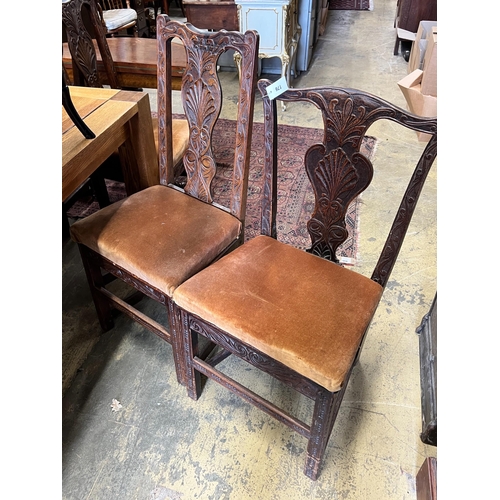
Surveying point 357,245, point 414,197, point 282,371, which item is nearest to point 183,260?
point 282,371

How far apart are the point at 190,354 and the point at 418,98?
2.32 meters

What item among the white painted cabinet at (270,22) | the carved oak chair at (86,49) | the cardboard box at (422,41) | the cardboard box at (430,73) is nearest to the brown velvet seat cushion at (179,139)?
the carved oak chair at (86,49)

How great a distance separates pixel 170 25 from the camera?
118cm

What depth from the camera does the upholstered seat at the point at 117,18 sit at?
3655 millimetres

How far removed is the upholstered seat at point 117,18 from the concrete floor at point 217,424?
2.99m

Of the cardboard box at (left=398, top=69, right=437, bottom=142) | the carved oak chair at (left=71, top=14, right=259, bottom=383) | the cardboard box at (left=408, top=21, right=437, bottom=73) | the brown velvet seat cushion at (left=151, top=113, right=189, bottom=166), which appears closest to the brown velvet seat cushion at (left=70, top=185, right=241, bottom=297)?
the carved oak chair at (left=71, top=14, right=259, bottom=383)

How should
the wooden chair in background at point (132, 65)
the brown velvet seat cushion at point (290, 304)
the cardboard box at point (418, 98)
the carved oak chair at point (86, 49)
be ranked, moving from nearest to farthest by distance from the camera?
the brown velvet seat cushion at point (290, 304) < the carved oak chair at point (86, 49) < the wooden chair in background at point (132, 65) < the cardboard box at point (418, 98)

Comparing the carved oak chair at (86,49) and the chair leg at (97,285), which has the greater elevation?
the carved oak chair at (86,49)

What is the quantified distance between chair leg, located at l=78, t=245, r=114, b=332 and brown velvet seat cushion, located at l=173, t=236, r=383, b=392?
46cm

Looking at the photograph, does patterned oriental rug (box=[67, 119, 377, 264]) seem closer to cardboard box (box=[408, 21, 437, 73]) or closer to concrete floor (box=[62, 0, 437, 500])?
concrete floor (box=[62, 0, 437, 500])

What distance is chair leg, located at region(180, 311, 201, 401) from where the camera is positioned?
3.66ft

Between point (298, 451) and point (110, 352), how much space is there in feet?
2.51

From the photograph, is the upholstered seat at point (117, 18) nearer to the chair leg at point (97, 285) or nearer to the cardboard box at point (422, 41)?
the cardboard box at point (422, 41)
